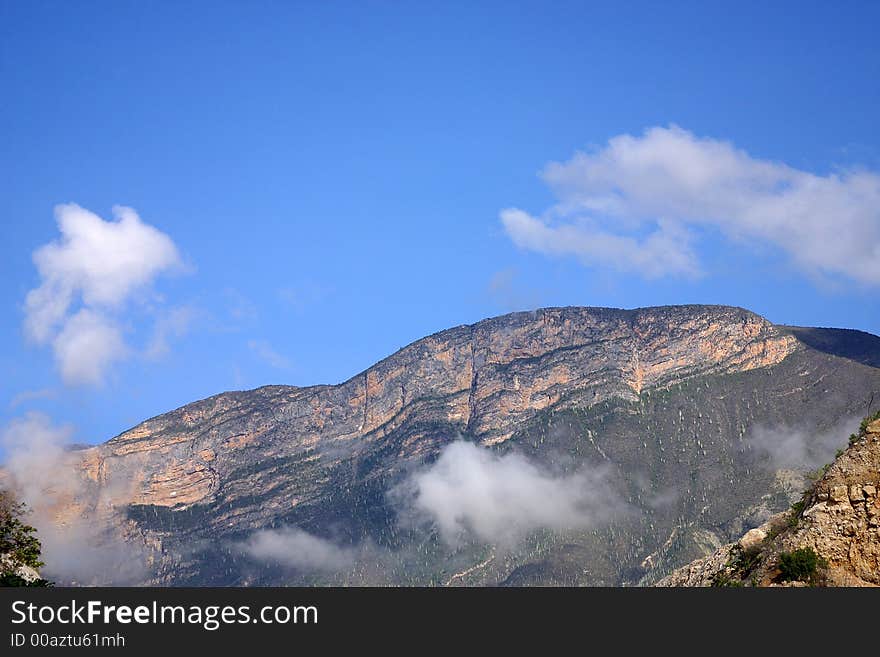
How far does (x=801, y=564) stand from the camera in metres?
44.4

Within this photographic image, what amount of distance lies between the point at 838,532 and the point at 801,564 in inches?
67.6

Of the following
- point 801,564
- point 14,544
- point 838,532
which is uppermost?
point 14,544

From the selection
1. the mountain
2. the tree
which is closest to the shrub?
the mountain

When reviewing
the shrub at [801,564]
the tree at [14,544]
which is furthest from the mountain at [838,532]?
the tree at [14,544]

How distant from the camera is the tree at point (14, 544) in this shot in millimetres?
61366

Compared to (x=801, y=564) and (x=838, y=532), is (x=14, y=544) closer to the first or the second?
(x=801, y=564)

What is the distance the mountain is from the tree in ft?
114

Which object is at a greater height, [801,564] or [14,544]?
[14,544]

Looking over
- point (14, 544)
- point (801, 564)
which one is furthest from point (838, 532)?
point (14, 544)

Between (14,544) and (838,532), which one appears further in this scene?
(14,544)
